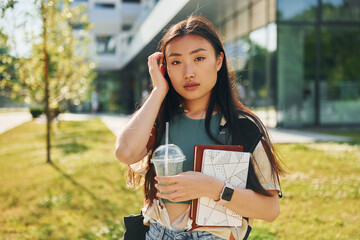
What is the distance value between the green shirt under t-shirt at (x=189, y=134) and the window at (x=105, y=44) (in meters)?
28.1

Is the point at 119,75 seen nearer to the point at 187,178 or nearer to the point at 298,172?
the point at 298,172

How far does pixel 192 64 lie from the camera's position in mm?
1415

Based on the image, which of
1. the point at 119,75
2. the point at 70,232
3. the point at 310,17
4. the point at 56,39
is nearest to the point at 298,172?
the point at 70,232

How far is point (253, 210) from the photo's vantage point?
133cm

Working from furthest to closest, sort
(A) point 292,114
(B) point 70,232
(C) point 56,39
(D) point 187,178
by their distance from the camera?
1. (A) point 292,114
2. (C) point 56,39
3. (B) point 70,232
4. (D) point 187,178

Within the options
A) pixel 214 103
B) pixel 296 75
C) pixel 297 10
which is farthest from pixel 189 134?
pixel 297 10

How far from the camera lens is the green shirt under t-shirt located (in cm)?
146

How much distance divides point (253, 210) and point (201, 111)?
0.49m

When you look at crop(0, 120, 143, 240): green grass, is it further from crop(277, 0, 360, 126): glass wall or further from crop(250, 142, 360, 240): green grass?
crop(277, 0, 360, 126): glass wall

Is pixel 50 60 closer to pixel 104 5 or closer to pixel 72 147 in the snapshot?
pixel 72 147

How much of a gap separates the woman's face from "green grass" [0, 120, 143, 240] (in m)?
0.76

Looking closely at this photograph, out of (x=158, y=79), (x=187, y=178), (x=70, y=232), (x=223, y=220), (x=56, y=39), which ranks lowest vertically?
(x=70, y=232)

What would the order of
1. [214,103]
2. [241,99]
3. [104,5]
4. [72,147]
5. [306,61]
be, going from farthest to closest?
1. [104,5]
2. [306,61]
3. [72,147]
4. [241,99]
5. [214,103]

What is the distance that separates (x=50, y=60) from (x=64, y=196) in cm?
462
